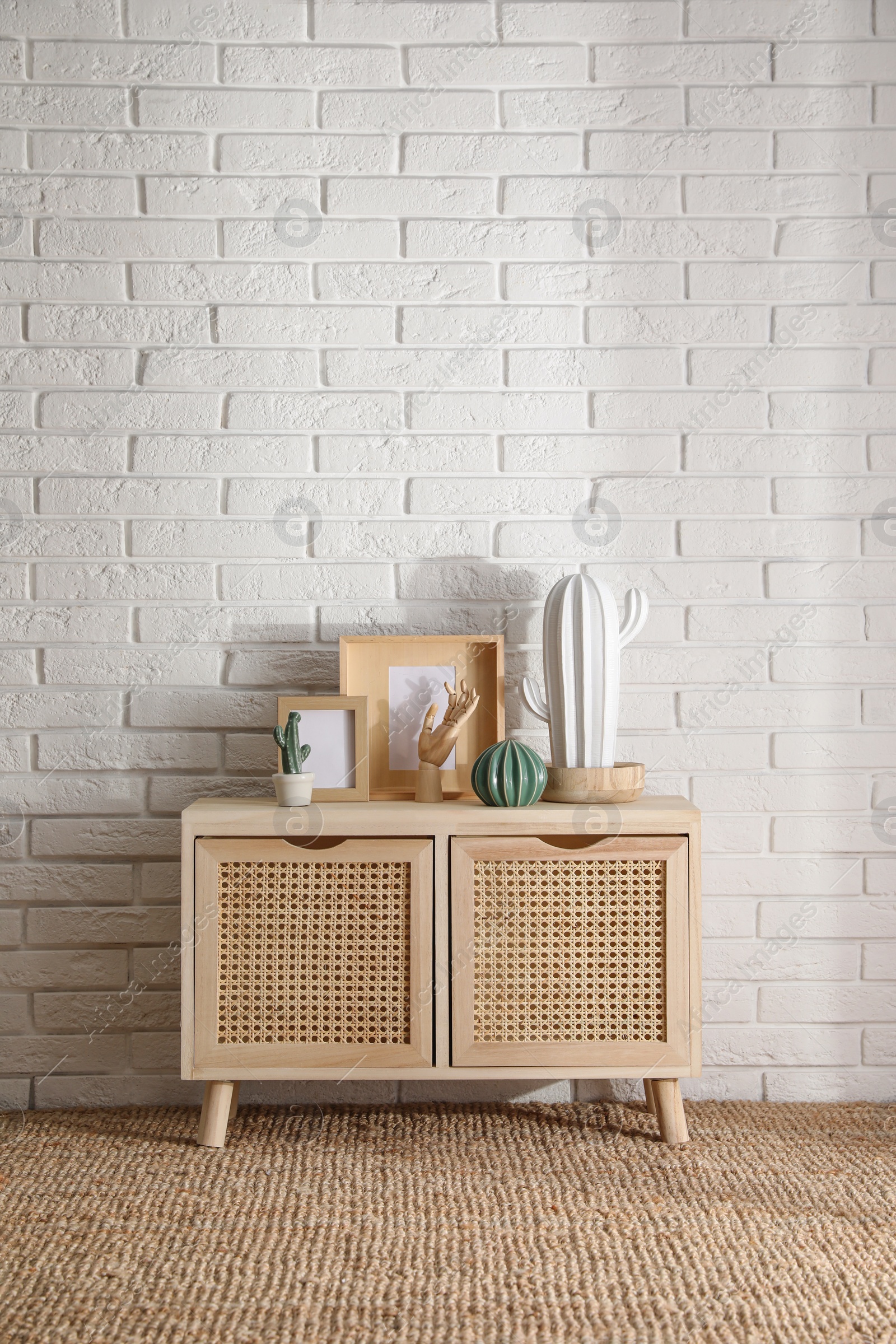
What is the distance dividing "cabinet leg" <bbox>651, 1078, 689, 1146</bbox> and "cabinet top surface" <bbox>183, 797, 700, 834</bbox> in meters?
0.45

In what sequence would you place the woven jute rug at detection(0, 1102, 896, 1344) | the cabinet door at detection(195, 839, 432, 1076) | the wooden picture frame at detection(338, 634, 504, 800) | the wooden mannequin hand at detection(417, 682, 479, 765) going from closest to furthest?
the woven jute rug at detection(0, 1102, 896, 1344) < the cabinet door at detection(195, 839, 432, 1076) < the wooden mannequin hand at detection(417, 682, 479, 765) < the wooden picture frame at detection(338, 634, 504, 800)

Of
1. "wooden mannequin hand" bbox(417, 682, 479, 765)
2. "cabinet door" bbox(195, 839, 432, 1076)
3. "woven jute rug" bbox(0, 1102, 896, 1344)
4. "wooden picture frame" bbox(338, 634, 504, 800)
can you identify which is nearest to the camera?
"woven jute rug" bbox(0, 1102, 896, 1344)

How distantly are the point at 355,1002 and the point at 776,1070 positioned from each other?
875mm

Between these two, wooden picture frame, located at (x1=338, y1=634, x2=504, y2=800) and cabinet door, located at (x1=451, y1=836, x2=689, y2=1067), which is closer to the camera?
cabinet door, located at (x1=451, y1=836, x2=689, y2=1067)

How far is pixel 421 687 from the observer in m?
1.79

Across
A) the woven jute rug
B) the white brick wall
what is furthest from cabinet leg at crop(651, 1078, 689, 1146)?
the white brick wall

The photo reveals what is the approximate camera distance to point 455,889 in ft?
5.10

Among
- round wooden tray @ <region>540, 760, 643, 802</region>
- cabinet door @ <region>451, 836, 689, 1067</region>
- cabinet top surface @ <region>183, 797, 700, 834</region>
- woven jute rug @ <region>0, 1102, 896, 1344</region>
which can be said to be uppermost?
round wooden tray @ <region>540, 760, 643, 802</region>

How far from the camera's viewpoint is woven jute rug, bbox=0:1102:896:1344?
1.17 metres

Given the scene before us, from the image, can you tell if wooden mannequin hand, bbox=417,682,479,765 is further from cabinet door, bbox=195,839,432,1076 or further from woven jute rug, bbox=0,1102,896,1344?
woven jute rug, bbox=0,1102,896,1344

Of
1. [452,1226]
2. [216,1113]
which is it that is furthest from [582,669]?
[216,1113]

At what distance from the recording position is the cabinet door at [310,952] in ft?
5.11

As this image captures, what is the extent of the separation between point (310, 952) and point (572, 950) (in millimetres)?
430

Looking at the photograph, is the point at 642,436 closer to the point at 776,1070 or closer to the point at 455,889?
the point at 455,889
